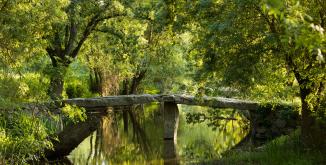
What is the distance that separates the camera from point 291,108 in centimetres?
1488

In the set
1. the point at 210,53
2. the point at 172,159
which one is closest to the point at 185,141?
the point at 172,159

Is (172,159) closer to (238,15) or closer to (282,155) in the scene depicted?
(282,155)

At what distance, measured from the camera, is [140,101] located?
58.0 feet

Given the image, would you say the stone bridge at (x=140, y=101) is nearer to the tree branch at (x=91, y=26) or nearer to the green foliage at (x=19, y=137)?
the tree branch at (x=91, y=26)

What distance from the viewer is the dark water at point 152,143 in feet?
51.2

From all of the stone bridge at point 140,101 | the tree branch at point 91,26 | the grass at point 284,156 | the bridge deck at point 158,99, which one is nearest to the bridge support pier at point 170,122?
the stone bridge at point 140,101

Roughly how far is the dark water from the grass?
243 cm

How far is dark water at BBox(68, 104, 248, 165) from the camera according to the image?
A: 15594 mm

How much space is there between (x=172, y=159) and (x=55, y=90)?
7.60 meters

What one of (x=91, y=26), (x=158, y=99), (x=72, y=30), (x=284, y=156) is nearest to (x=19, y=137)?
(x=284, y=156)

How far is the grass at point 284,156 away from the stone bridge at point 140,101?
2.68m

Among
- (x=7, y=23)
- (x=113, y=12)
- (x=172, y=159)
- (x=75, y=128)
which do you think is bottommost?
(x=172, y=159)

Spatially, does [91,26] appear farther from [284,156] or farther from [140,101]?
[284,156]

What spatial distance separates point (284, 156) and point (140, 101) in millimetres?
8733
